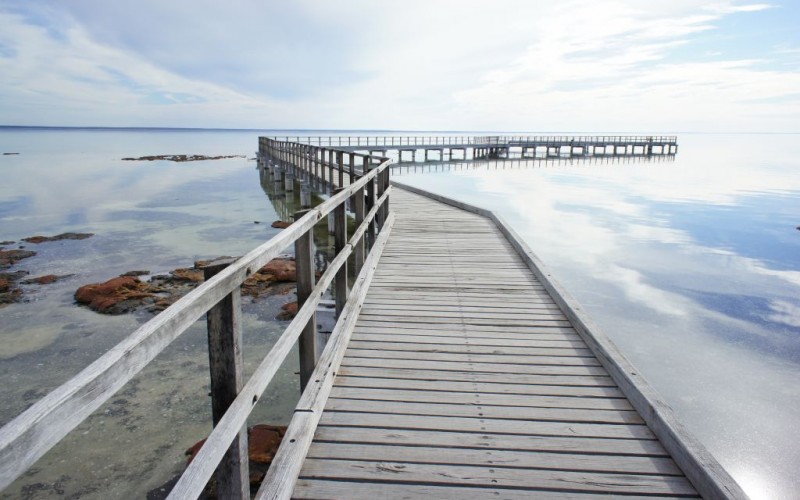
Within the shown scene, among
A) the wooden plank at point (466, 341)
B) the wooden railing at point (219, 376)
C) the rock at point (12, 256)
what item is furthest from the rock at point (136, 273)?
the wooden railing at point (219, 376)

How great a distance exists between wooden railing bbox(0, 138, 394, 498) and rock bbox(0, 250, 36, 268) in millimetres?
13004

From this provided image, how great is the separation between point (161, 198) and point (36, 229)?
27.8 feet

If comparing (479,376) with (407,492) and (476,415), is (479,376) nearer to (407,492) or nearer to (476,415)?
(476,415)

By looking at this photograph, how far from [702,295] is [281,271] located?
31.5 ft

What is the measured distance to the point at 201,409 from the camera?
5938mm

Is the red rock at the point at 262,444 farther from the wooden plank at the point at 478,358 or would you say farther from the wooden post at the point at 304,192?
the wooden post at the point at 304,192

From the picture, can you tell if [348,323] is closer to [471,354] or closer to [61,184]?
[471,354]

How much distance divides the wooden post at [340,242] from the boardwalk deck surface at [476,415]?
0.90ft

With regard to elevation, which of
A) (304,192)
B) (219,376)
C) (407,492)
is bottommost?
(304,192)

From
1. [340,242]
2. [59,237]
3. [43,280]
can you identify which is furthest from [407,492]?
[59,237]

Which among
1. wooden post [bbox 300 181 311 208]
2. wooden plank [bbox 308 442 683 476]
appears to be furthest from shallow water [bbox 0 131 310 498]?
wooden plank [bbox 308 442 683 476]

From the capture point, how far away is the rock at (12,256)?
12.9 meters

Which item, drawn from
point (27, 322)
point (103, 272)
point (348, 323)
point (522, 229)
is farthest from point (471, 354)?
point (522, 229)

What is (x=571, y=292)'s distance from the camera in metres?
11.4
